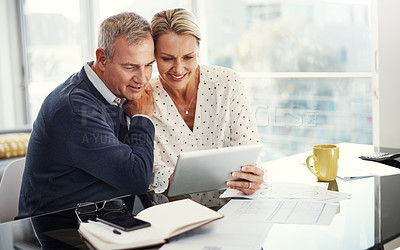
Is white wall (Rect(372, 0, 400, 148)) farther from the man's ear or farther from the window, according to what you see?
the man's ear

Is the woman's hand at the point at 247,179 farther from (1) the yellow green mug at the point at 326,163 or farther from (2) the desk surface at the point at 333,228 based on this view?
(1) the yellow green mug at the point at 326,163

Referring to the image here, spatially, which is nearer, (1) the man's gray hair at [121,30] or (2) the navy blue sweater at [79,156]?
(2) the navy blue sweater at [79,156]

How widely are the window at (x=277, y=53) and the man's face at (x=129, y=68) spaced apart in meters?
2.65

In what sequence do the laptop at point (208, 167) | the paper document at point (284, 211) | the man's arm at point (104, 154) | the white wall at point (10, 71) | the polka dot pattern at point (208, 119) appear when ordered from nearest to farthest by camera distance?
the paper document at point (284, 211) → the laptop at point (208, 167) → the man's arm at point (104, 154) → the polka dot pattern at point (208, 119) → the white wall at point (10, 71)

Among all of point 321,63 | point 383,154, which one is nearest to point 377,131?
point 321,63

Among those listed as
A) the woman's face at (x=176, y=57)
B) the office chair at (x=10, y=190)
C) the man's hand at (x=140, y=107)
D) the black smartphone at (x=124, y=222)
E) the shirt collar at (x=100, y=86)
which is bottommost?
the office chair at (x=10, y=190)

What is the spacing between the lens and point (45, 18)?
5.42 metres

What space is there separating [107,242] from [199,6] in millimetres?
4423

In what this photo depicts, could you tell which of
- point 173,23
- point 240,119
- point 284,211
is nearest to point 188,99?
point 240,119

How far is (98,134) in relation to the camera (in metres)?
1.40

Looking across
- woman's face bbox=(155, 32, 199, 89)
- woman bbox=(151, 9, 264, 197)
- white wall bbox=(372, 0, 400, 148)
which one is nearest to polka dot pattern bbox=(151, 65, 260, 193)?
woman bbox=(151, 9, 264, 197)

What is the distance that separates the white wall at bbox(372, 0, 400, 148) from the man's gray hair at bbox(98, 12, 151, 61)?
204 centimetres

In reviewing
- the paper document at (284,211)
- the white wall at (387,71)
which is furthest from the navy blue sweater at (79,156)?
the white wall at (387,71)

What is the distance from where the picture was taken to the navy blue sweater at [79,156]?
1.39m
